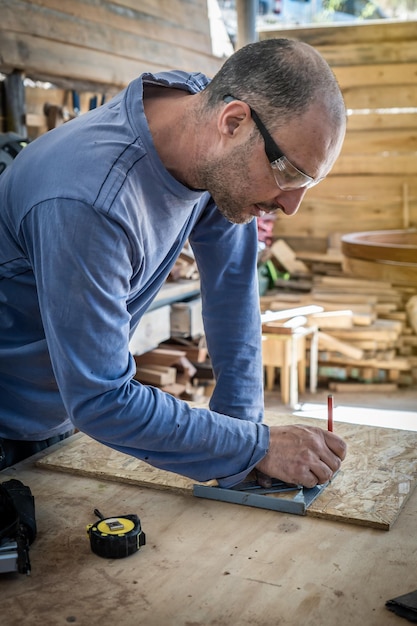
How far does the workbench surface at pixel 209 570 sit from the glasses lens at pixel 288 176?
2.32 ft

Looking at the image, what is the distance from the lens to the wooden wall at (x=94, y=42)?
14.2 feet

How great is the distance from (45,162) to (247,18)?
4.50 m

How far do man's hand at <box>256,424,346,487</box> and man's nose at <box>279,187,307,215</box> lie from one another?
0.51 metres

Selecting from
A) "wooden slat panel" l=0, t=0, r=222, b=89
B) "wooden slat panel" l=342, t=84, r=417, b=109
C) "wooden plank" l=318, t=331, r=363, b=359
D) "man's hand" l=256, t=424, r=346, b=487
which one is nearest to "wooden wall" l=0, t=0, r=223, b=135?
"wooden slat panel" l=0, t=0, r=222, b=89

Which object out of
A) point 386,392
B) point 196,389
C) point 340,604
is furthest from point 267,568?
point 386,392

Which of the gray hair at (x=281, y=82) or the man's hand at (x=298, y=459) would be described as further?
the man's hand at (x=298, y=459)

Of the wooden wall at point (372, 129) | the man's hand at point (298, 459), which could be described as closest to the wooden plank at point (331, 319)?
the wooden wall at point (372, 129)

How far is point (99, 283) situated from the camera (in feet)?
4.78

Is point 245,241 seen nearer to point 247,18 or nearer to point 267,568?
point 267,568

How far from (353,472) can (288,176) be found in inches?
29.1

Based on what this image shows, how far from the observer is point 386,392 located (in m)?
7.22

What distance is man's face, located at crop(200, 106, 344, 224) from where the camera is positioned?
1526 mm

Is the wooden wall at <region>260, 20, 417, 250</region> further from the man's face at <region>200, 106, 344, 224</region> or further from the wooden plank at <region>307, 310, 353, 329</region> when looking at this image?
the man's face at <region>200, 106, 344, 224</region>

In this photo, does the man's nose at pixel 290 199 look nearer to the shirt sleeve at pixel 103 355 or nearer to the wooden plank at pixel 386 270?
the shirt sleeve at pixel 103 355
